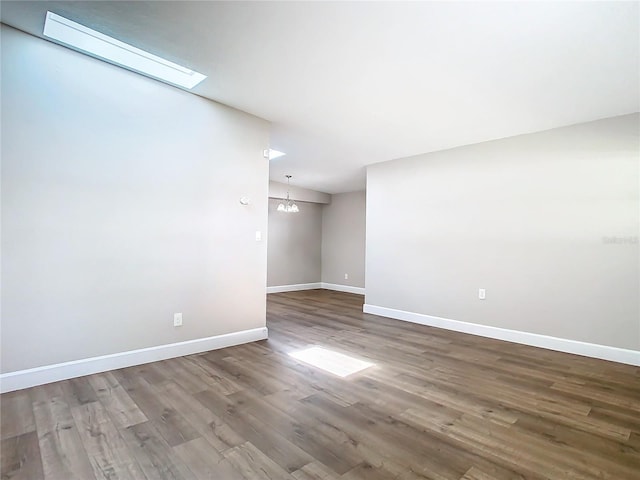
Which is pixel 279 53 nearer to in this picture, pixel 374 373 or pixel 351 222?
pixel 374 373

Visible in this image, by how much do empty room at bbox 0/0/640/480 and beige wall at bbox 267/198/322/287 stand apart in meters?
3.11

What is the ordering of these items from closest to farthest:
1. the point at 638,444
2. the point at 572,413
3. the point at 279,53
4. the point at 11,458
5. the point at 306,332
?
1. the point at 11,458
2. the point at 638,444
3. the point at 572,413
4. the point at 279,53
5. the point at 306,332

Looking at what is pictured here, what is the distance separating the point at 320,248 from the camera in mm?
8648

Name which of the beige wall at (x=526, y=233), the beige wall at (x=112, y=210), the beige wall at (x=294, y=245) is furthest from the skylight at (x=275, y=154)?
the beige wall at (x=294, y=245)

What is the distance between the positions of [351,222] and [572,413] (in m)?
6.06

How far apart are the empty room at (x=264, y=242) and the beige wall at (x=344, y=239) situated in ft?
10.3

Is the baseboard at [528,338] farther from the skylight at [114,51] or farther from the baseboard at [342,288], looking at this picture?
the skylight at [114,51]

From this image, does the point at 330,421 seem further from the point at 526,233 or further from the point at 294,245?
the point at 294,245

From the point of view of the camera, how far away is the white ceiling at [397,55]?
6.43 ft

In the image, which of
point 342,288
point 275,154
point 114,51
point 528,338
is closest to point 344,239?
point 342,288

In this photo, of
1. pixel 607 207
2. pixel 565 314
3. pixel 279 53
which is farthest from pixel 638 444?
pixel 279 53

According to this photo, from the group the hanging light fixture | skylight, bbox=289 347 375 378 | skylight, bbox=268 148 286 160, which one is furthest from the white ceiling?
the hanging light fixture

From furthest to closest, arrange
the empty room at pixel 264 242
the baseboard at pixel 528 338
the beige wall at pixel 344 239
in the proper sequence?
the beige wall at pixel 344 239, the baseboard at pixel 528 338, the empty room at pixel 264 242

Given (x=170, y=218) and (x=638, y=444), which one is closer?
(x=638, y=444)
